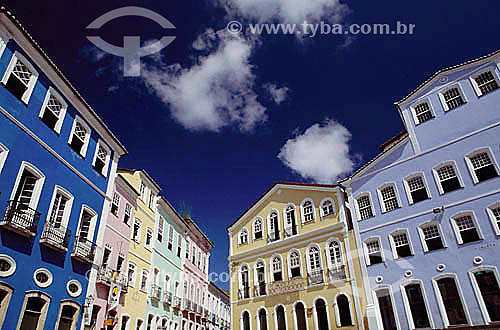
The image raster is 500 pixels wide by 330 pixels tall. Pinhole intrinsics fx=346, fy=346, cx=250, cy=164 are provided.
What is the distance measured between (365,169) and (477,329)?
1109cm

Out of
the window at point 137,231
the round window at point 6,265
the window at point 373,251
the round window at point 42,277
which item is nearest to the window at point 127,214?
the window at point 137,231

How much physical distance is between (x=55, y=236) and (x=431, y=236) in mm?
19440

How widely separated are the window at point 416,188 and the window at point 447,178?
2.73ft

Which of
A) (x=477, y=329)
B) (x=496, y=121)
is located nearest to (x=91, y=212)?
(x=477, y=329)

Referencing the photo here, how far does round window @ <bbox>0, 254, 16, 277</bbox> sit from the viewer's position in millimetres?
13000

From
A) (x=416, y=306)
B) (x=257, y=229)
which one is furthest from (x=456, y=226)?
(x=257, y=229)

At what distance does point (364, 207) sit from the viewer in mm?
23438

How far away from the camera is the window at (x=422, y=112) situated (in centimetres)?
2188

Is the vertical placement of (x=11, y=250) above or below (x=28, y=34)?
below

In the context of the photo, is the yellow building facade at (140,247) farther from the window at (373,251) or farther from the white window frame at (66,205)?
the window at (373,251)

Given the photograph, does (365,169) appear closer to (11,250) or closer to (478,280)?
(478,280)

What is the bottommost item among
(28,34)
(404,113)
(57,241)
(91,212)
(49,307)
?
(49,307)

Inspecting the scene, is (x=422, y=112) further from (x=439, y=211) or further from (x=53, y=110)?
(x=53, y=110)

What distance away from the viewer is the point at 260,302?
26109 millimetres
